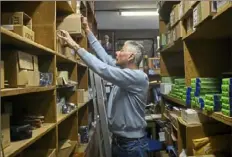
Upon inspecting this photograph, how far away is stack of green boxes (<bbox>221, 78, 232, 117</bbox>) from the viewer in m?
1.47

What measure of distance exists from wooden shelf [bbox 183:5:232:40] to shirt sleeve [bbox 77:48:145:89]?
53 centimetres

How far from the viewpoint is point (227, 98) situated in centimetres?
151

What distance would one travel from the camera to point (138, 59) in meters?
2.69

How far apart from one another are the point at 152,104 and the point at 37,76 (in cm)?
445

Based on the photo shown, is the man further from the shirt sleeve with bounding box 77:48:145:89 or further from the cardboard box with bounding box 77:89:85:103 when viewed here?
the cardboard box with bounding box 77:89:85:103

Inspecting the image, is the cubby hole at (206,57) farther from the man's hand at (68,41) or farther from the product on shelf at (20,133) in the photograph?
the product on shelf at (20,133)

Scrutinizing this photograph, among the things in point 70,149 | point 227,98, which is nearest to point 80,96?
point 70,149

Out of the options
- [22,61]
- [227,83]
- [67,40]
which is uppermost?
[67,40]

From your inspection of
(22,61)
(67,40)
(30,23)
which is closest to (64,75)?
(67,40)

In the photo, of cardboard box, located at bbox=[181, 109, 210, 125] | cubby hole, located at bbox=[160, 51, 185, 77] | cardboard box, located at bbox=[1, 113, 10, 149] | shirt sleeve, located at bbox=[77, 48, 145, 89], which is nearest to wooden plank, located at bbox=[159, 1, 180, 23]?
cubby hole, located at bbox=[160, 51, 185, 77]

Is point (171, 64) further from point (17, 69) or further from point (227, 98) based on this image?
point (17, 69)

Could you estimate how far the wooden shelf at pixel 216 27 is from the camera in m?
1.50

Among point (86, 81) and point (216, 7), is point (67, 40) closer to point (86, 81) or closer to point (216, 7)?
point (216, 7)

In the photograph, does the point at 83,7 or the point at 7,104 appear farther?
the point at 83,7
